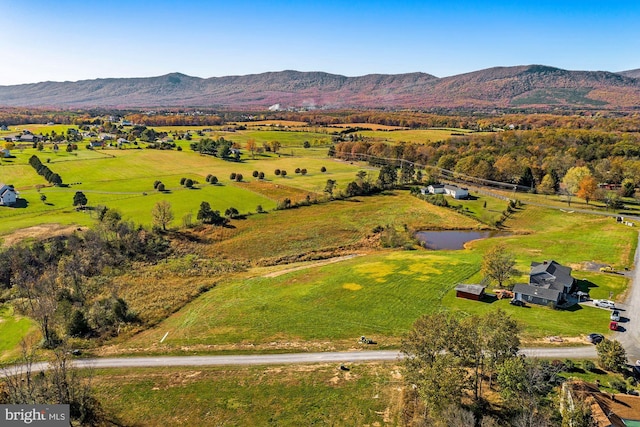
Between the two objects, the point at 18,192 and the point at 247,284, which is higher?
the point at 18,192

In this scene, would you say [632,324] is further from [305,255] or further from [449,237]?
[305,255]

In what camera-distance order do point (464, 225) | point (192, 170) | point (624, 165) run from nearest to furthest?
point (464, 225) < point (624, 165) < point (192, 170)

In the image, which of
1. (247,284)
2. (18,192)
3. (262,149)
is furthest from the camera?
(262,149)

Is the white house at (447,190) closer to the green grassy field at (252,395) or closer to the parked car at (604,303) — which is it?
the parked car at (604,303)

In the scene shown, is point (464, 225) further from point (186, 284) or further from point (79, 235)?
point (79, 235)

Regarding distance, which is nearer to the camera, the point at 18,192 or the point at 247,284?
the point at 247,284

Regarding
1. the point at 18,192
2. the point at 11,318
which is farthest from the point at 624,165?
the point at 18,192

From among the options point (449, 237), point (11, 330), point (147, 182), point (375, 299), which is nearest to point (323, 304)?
point (375, 299)
